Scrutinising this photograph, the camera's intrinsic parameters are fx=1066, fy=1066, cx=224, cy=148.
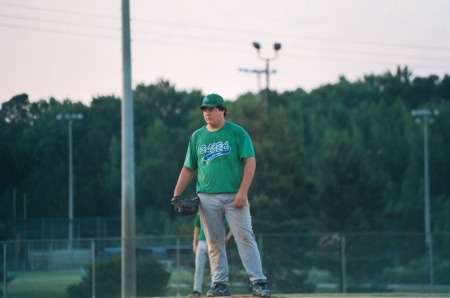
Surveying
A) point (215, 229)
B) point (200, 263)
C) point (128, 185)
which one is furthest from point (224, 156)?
point (128, 185)

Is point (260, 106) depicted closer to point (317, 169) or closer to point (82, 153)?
point (317, 169)

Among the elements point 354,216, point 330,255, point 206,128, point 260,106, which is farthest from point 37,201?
point 206,128

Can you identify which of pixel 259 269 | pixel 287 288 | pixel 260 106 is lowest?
pixel 287 288

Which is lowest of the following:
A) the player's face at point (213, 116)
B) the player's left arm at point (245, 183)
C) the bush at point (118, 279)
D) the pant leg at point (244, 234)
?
the bush at point (118, 279)

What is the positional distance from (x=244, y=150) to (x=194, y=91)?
70.9m

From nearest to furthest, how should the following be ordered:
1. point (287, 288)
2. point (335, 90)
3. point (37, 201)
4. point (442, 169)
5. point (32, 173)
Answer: point (287, 288) < point (32, 173) < point (37, 201) < point (442, 169) < point (335, 90)

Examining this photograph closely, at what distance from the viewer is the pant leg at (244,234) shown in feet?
35.1

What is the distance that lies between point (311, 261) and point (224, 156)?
711 inches

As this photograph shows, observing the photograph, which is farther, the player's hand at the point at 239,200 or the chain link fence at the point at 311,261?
the chain link fence at the point at 311,261

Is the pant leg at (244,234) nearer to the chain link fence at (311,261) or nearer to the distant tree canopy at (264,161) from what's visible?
the chain link fence at (311,261)

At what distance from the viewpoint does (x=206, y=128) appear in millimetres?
10906

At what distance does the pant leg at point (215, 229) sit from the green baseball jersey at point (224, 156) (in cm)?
11

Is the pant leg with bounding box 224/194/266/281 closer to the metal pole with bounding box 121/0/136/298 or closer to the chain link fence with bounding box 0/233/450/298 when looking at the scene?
the metal pole with bounding box 121/0/136/298

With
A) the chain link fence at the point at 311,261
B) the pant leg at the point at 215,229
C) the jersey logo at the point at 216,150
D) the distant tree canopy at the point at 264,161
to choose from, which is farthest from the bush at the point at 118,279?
the distant tree canopy at the point at 264,161
